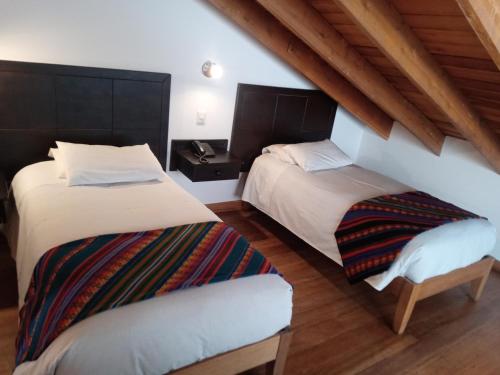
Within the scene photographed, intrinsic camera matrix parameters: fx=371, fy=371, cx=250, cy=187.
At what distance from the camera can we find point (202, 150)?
2943 millimetres

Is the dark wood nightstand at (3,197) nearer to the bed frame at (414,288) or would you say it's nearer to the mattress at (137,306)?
the mattress at (137,306)

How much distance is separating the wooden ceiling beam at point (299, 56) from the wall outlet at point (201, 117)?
0.74m

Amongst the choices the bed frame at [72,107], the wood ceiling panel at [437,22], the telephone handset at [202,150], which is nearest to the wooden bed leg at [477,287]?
the wood ceiling panel at [437,22]

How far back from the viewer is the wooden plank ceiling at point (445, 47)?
1.93 metres

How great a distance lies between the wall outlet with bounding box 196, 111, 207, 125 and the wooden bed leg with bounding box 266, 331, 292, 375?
195 cm

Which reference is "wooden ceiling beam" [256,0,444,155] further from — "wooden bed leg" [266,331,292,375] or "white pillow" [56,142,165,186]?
"wooden bed leg" [266,331,292,375]

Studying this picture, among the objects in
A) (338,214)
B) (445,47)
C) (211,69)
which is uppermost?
(445,47)

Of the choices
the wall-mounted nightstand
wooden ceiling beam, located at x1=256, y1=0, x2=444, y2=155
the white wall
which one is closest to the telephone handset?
the wall-mounted nightstand

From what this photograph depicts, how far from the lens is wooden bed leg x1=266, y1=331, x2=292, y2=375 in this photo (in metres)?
1.62

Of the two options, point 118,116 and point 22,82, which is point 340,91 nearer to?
point 118,116

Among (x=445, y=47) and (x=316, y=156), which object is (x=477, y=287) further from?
(x=445, y=47)

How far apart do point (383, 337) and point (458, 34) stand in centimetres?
177

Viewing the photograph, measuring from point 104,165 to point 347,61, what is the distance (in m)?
1.88

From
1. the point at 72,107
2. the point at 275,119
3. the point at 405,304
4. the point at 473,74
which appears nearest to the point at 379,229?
the point at 405,304
